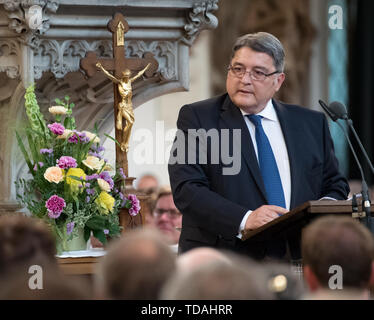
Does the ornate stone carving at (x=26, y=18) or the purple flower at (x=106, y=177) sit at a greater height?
the ornate stone carving at (x=26, y=18)

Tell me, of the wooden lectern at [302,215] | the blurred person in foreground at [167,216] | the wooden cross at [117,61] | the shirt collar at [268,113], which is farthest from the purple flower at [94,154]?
the blurred person in foreground at [167,216]

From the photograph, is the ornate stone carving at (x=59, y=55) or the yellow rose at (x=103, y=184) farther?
the ornate stone carving at (x=59, y=55)

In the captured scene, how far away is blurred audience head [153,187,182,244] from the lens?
25.7ft

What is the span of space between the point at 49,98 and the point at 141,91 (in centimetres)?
64

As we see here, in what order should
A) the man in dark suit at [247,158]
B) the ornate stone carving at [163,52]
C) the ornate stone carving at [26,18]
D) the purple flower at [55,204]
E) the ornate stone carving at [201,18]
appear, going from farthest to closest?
the ornate stone carving at [163,52]
the ornate stone carving at [201,18]
the ornate stone carving at [26,18]
the purple flower at [55,204]
the man in dark suit at [247,158]

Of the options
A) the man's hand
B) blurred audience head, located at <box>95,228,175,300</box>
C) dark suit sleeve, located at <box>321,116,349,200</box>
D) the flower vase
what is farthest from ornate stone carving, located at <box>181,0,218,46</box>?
blurred audience head, located at <box>95,228,175,300</box>

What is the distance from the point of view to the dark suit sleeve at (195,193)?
4898 millimetres

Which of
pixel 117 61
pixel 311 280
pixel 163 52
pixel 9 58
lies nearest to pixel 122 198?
pixel 117 61

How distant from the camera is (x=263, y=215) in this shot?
467cm

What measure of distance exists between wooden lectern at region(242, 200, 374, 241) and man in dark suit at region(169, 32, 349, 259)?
36 centimetres

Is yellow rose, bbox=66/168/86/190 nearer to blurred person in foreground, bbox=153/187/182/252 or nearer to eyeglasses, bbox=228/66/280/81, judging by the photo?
eyeglasses, bbox=228/66/280/81

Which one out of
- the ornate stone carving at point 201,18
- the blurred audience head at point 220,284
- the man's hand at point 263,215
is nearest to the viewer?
the blurred audience head at point 220,284

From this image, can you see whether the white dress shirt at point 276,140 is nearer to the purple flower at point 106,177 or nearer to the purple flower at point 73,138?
the purple flower at point 106,177

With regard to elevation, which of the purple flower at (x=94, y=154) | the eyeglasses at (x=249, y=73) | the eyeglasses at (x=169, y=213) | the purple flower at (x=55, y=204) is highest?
the eyeglasses at (x=249, y=73)
